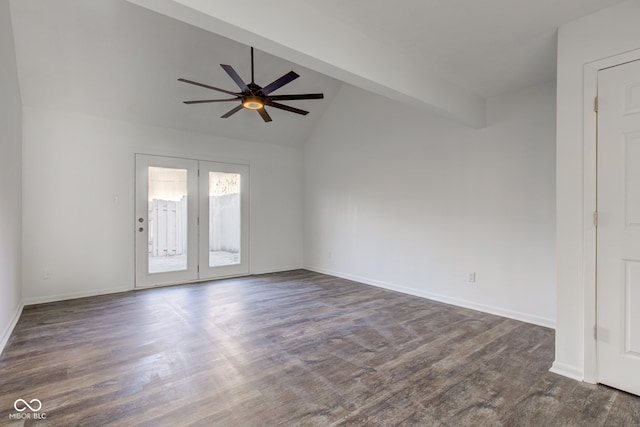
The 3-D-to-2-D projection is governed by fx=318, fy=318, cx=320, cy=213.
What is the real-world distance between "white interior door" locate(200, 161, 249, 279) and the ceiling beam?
12.5ft

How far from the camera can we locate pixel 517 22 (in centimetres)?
245

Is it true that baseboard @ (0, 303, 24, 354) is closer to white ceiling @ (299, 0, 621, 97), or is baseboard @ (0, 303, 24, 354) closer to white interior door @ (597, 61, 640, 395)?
white ceiling @ (299, 0, 621, 97)

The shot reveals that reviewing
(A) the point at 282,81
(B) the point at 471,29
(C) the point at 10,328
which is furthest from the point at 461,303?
(C) the point at 10,328

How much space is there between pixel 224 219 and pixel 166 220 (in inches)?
40.0

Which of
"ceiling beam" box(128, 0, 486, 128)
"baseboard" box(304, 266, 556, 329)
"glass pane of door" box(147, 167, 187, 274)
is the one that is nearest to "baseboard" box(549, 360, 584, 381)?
"baseboard" box(304, 266, 556, 329)

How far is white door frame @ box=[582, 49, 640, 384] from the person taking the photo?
2316 mm

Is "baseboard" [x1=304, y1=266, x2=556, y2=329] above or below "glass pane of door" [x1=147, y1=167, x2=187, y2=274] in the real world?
below

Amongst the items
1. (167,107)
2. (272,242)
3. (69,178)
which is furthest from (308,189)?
(69,178)

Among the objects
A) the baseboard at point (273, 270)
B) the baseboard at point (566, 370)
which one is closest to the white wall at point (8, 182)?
the baseboard at point (273, 270)

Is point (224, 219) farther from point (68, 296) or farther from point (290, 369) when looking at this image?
point (290, 369)

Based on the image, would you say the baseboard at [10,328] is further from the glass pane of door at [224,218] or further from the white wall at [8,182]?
the glass pane of door at [224,218]

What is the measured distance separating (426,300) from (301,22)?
3.74 metres

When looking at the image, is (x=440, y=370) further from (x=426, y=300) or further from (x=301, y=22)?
(x=301, y=22)

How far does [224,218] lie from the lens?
234 inches
